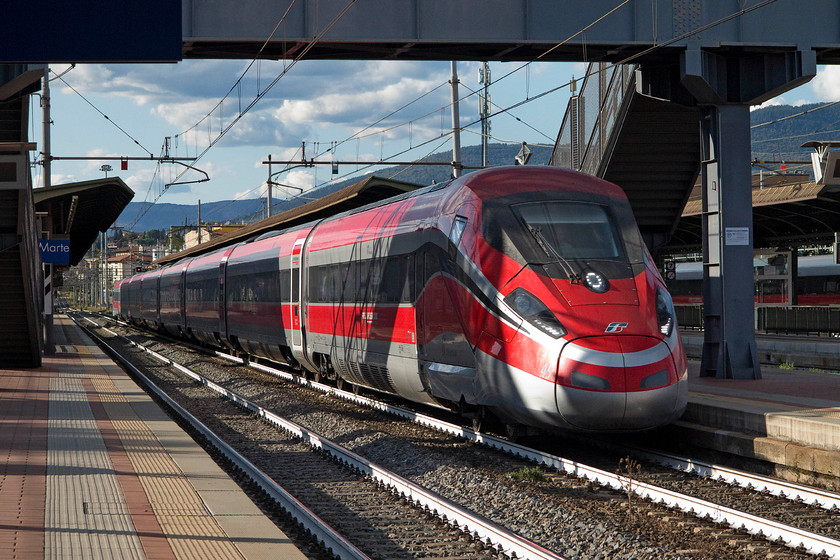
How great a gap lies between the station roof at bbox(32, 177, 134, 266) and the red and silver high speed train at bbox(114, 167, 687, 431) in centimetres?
1324

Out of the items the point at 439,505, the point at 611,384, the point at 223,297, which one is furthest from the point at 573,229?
the point at 223,297

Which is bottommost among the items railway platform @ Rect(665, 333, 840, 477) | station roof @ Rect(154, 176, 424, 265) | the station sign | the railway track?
the railway track

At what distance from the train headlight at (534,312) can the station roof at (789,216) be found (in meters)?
13.3

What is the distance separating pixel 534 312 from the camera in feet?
31.3

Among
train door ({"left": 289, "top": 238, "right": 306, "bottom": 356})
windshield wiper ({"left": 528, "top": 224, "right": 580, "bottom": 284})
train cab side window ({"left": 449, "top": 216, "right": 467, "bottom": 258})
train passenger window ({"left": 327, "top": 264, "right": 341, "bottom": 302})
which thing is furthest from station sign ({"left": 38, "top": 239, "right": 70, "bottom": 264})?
windshield wiper ({"left": 528, "top": 224, "right": 580, "bottom": 284})

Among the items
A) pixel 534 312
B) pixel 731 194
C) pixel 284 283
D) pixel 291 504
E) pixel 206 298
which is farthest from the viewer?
pixel 206 298

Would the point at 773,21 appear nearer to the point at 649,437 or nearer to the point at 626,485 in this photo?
the point at 649,437

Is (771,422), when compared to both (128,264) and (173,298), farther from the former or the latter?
(128,264)

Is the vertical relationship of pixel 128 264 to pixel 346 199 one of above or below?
above

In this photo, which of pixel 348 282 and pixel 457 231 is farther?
pixel 348 282

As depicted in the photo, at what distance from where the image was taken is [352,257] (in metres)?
14.9

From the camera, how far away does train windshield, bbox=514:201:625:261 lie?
1022 centimetres

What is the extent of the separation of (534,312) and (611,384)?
3.56ft

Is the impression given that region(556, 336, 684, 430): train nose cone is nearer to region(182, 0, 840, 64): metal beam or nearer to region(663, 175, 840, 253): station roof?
region(182, 0, 840, 64): metal beam
